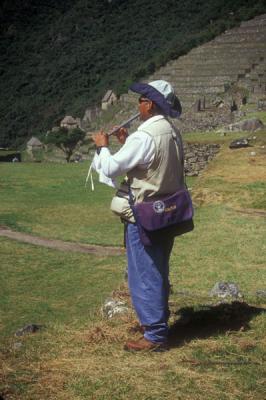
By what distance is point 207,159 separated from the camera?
16.8 meters

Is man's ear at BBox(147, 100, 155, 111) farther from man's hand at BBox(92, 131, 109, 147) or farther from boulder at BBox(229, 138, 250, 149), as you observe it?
boulder at BBox(229, 138, 250, 149)

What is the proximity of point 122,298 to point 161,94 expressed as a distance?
2008 millimetres

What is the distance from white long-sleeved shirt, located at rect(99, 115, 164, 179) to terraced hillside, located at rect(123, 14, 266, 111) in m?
27.0

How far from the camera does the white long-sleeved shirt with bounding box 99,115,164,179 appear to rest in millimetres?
3834

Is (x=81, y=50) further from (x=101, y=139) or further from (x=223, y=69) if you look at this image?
(x=101, y=139)

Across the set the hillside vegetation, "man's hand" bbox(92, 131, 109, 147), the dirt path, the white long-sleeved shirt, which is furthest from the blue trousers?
the hillside vegetation

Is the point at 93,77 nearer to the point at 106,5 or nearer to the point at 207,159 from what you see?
the point at 106,5

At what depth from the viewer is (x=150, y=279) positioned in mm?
4078

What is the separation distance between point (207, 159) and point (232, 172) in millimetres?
3455

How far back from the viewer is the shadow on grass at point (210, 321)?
447 cm

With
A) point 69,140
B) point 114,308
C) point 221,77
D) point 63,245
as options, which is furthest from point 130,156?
point 221,77

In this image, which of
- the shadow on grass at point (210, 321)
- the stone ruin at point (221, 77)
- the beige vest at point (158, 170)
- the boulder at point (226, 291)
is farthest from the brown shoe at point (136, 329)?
the stone ruin at point (221, 77)

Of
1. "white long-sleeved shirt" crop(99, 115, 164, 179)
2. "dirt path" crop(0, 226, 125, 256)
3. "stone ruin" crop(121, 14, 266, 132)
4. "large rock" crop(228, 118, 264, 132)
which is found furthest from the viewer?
"stone ruin" crop(121, 14, 266, 132)

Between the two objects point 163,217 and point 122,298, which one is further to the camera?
point 122,298
